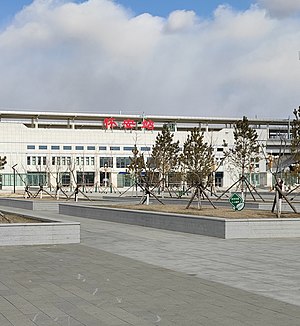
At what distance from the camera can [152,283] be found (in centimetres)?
1041

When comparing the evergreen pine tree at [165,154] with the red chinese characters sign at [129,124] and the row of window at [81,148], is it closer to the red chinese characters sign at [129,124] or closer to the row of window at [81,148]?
the row of window at [81,148]

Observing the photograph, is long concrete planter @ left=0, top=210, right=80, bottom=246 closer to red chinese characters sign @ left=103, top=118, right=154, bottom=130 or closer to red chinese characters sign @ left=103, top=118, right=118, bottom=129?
red chinese characters sign @ left=103, top=118, right=154, bottom=130

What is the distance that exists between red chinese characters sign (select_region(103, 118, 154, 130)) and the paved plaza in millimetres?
80279

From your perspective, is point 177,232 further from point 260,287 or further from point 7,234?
point 260,287

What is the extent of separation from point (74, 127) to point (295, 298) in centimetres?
9595

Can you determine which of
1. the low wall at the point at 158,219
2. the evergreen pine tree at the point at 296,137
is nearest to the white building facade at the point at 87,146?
the evergreen pine tree at the point at 296,137

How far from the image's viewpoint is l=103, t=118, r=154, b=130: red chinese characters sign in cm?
9725

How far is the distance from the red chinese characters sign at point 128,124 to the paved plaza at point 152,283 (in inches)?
3161

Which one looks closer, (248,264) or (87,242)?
(248,264)

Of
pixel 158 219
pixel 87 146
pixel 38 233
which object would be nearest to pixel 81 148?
pixel 87 146

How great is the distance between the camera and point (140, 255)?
14.4 meters

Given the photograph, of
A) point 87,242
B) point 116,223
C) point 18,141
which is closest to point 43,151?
point 18,141

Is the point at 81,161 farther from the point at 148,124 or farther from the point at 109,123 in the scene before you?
the point at 148,124

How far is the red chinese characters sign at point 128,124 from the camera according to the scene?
9725 centimetres
